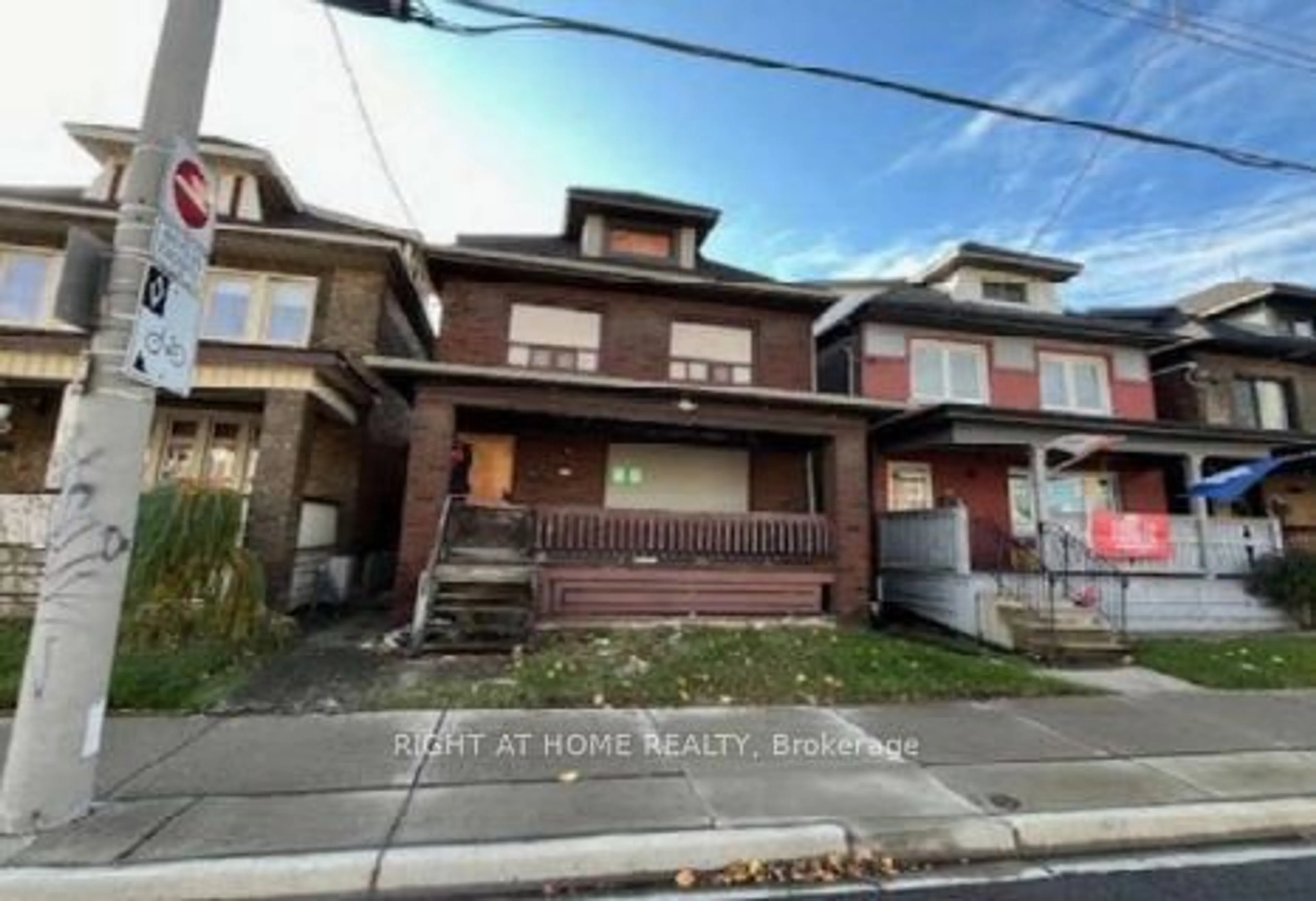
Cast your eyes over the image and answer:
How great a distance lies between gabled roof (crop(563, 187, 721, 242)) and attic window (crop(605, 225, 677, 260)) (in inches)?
10.1

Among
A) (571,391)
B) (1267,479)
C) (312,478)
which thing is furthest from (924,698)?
(1267,479)

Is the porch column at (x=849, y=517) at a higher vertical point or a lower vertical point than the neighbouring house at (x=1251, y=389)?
lower

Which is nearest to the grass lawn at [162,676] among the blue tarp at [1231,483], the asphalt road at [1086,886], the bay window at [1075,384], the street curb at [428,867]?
the street curb at [428,867]

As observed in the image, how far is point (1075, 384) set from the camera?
17.1 m

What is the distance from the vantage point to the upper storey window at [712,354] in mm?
14469

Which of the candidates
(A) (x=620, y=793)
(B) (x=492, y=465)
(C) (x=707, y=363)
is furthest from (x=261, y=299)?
(A) (x=620, y=793)

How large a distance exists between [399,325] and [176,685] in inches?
399

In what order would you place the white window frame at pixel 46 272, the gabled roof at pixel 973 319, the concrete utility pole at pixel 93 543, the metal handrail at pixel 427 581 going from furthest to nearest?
the gabled roof at pixel 973 319, the white window frame at pixel 46 272, the metal handrail at pixel 427 581, the concrete utility pole at pixel 93 543

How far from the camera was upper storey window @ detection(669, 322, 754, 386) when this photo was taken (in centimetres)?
1447

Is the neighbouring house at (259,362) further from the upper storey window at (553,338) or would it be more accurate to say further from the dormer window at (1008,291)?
the dormer window at (1008,291)

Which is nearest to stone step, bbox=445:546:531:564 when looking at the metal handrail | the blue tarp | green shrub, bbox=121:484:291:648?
the metal handrail

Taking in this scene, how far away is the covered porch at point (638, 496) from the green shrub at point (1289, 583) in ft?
25.2

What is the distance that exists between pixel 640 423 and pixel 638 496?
251cm

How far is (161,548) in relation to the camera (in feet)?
30.8
